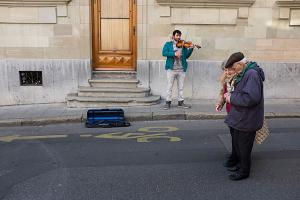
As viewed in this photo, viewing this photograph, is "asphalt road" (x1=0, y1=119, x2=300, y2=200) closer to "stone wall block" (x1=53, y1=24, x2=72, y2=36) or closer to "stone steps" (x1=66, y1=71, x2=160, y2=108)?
"stone steps" (x1=66, y1=71, x2=160, y2=108)

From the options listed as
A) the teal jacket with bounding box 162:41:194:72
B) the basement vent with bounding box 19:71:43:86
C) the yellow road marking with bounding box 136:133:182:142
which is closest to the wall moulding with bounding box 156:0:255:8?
the teal jacket with bounding box 162:41:194:72

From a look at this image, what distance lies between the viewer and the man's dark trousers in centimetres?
448

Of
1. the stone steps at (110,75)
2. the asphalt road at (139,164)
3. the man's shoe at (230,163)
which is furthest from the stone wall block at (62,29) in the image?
the man's shoe at (230,163)

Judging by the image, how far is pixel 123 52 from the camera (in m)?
9.46

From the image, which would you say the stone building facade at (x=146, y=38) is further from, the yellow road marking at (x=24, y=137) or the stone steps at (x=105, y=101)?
the yellow road marking at (x=24, y=137)

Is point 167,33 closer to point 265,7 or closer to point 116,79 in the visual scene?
point 116,79

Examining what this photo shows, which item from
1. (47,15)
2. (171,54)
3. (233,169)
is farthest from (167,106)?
(233,169)

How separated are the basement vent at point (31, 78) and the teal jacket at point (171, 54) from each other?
318 cm

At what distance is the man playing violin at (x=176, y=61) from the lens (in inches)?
326

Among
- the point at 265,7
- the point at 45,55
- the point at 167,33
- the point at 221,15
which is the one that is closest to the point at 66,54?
the point at 45,55

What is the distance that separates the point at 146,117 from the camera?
311 inches

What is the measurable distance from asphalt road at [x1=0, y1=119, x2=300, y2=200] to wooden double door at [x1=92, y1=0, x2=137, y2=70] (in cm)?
266

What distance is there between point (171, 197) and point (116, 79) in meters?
5.43

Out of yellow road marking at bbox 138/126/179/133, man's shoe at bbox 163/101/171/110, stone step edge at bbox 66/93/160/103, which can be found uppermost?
stone step edge at bbox 66/93/160/103
